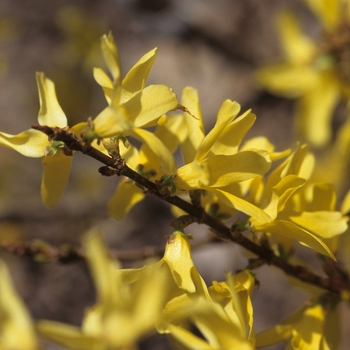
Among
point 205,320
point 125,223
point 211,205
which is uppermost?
point 205,320

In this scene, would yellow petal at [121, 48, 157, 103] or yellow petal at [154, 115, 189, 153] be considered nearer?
yellow petal at [121, 48, 157, 103]

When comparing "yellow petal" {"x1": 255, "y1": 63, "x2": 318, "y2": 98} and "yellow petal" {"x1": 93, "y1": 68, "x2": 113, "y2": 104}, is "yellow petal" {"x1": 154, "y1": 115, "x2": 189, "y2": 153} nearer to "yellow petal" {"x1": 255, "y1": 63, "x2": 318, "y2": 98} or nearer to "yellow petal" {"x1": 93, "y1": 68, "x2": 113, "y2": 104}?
"yellow petal" {"x1": 93, "y1": 68, "x2": 113, "y2": 104}

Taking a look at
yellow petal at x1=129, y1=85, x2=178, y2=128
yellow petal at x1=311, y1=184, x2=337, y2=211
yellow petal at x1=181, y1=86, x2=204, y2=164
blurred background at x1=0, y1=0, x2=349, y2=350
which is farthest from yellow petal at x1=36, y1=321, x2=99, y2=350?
blurred background at x1=0, y1=0, x2=349, y2=350

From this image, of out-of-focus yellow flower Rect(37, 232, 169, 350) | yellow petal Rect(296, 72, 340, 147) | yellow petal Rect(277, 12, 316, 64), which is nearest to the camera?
out-of-focus yellow flower Rect(37, 232, 169, 350)

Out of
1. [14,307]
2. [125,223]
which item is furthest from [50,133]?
[125,223]

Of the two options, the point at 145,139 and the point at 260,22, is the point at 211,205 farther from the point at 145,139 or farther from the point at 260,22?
the point at 260,22

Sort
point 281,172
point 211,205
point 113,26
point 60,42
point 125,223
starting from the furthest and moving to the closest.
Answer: point 60,42, point 113,26, point 125,223, point 211,205, point 281,172
